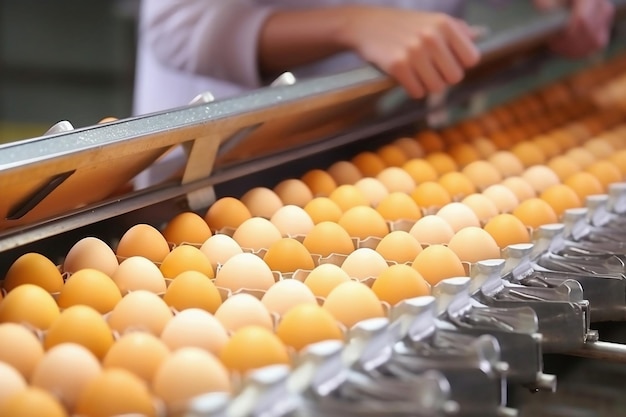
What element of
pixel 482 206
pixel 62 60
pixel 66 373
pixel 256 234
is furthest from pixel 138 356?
pixel 62 60

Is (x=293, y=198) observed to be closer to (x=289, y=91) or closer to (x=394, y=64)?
(x=289, y=91)

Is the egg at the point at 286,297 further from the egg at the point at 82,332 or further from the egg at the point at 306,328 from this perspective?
the egg at the point at 82,332

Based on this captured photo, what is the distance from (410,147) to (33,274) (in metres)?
1.13

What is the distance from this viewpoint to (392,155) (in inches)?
80.6

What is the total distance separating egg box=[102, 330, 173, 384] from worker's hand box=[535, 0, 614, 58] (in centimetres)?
216

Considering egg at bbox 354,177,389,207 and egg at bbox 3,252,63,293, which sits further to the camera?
egg at bbox 354,177,389,207

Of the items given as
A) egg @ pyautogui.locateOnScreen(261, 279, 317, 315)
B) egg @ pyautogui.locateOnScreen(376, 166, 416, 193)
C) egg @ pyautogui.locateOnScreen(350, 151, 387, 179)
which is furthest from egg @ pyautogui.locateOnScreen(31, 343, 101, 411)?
egg @ pyautogui.locateOnScreen(350, 151, 387, 179)

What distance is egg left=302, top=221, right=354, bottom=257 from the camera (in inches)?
56.8

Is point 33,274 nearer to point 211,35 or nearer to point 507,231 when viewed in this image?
point 507,231

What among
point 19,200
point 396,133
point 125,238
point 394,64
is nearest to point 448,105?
point 396,133

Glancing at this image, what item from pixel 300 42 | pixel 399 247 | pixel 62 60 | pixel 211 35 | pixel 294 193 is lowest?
pixel 399 247

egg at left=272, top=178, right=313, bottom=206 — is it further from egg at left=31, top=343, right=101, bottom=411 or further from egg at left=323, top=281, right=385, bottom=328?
egg at left=31, top=343, right=101, bottom=411

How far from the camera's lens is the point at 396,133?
7.63ft

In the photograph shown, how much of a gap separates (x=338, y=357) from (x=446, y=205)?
74 cm
